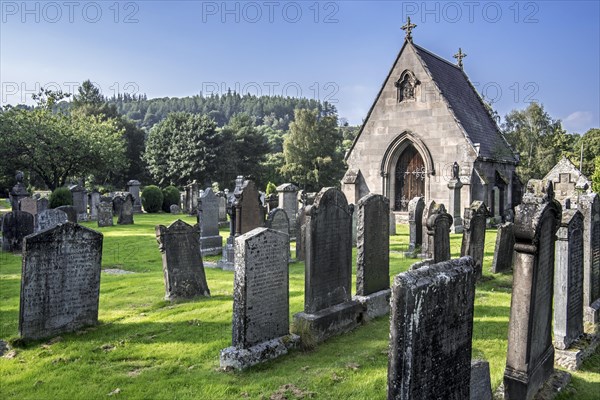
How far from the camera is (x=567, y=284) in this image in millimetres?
5727

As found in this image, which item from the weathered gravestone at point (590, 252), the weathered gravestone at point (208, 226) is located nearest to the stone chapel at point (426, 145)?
the weathered gravestone at point (208, 226)

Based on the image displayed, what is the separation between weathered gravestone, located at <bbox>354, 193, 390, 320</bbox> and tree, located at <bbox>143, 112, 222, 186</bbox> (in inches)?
1590

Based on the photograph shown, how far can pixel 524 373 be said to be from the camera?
440cm

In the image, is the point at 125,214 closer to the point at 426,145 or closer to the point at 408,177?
the point at 408,177

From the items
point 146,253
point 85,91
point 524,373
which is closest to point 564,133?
point 146,253

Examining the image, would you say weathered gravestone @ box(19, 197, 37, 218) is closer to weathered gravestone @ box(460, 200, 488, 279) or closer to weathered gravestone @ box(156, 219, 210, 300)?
weathered gravestone @ box(156, 219, 210, 300)

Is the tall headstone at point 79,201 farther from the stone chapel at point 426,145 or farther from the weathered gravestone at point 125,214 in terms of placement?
the stone chapel at point 426,145

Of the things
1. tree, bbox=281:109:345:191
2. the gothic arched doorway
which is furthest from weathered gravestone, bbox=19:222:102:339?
tree, bbox=281:109:345:191

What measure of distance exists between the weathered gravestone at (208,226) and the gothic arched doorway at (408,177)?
38.7 ft

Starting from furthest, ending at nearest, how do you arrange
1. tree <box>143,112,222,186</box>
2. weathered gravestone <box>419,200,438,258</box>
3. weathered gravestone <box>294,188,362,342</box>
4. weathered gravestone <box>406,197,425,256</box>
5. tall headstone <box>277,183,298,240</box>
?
1. tree <box>143,112,222,186</box>
2. tall headstone <box>277,183,298,240</box>
3. weathered gravestone <box>406,197,425,256</box>
4. weathered gravestone <box>419,200,438,258</box>
5. weathered gravestone <box>294,188,362,342</box>

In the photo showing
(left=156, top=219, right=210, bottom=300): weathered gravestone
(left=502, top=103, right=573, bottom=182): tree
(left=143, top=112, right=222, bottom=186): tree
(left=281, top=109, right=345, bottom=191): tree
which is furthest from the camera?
(left=281, top=109, right=345, bottom=191): tree

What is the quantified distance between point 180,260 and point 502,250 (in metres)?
7.78

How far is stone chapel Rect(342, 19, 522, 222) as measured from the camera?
2077 centimetres

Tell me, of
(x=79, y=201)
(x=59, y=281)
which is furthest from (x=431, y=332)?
(x=79, y=201)
